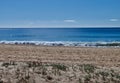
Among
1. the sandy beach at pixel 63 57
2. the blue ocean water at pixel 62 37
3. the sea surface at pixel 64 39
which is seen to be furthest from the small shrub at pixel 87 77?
the blue ocean water at pixel 62 37

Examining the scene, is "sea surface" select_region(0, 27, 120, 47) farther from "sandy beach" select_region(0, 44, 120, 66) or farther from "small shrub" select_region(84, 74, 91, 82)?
"small shrub" select_region(84, 74, 91, 82)

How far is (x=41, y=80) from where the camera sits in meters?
8.84

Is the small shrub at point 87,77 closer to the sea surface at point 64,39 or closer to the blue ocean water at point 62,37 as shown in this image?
the sea surface at point 64,39

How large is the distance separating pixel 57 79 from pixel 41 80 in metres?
0.56

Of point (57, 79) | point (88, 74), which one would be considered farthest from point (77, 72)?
point (57, 79)

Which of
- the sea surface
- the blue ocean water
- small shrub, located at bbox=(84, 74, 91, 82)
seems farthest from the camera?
the blue ocean water

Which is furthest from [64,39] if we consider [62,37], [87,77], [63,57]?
[87,77]

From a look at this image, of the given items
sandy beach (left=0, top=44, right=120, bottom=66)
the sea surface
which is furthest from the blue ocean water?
sandy beach (left=0, top=44, right=120, bottom=66)

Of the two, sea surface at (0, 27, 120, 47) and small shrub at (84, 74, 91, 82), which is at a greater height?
small shrub at (84, 74, 91, 82)

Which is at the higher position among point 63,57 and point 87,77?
point 87,77

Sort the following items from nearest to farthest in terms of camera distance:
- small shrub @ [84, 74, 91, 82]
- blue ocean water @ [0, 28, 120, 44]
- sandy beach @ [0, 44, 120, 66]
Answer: small shrub @ [84, 74, 91, 82] < sandy beach @ [0, 44, 120, 66] < blue ocean water @ [0, 28, 120, 44]

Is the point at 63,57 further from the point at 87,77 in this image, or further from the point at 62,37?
the point at 62,37

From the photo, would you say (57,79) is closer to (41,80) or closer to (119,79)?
(41,80)

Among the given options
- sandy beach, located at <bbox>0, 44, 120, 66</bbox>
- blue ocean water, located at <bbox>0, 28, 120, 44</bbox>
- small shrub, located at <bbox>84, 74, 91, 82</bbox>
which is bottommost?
blue ocean water, located at <bbox>0, 28, 120, 44</bbox>
